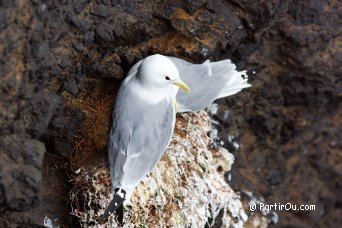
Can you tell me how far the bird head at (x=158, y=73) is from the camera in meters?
3.59

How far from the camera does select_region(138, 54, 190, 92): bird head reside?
3.59 meters

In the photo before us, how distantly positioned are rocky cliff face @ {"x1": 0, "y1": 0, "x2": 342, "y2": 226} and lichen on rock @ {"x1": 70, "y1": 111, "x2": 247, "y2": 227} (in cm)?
22

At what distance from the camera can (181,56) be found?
4.22m

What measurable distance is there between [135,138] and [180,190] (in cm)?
62

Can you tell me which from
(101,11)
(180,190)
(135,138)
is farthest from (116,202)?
(101,11)

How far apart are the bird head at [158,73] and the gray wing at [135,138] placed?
0.43 ft

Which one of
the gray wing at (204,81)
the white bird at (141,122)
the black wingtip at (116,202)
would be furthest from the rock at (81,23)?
the black wingtip at (116,202)

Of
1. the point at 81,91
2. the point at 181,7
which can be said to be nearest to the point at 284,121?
the point at 181,7

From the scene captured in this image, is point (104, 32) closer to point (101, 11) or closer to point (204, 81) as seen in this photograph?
point (101, 11)

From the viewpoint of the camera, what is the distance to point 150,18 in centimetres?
396

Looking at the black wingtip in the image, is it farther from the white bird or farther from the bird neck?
the bird neck

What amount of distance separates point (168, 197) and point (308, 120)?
1791 mm

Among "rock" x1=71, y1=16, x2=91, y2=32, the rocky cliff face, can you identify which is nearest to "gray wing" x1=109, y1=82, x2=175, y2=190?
the rocky cliff face

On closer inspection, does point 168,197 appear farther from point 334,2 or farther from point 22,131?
point 334,2
